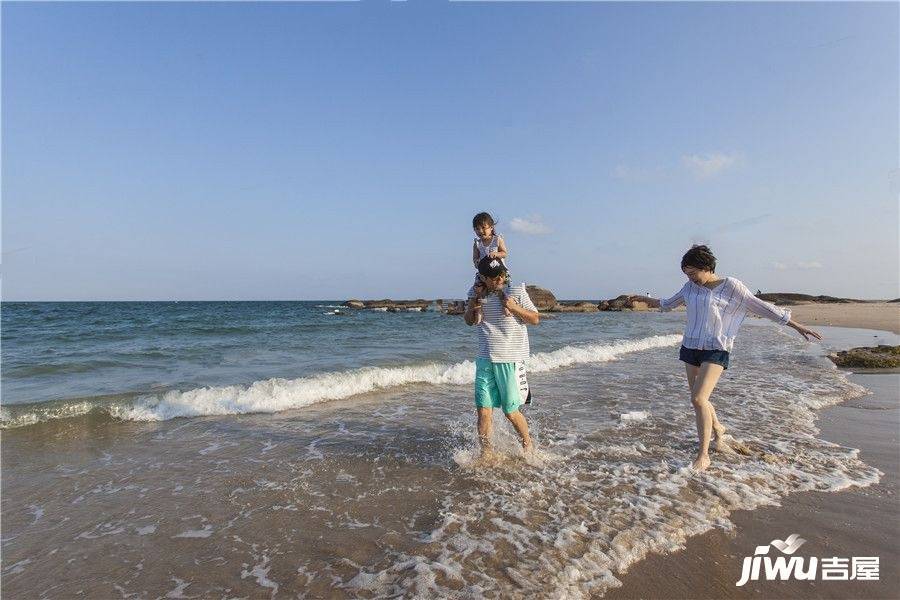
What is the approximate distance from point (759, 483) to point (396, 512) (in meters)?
3.36

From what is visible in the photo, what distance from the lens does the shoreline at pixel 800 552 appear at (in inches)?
109

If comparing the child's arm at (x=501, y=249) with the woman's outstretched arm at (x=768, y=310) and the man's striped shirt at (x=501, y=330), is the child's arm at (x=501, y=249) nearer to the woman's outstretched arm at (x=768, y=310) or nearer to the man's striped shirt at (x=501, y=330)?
the man's striped shirt at (x=501, y=330)

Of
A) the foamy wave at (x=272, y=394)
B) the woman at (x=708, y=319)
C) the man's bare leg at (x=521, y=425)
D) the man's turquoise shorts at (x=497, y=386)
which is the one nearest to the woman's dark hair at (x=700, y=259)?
the woman at (x=708, y=319)

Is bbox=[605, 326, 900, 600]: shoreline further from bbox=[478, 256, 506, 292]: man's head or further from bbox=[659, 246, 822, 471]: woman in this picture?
bbox=[478, 256, 506, 292]: man's head

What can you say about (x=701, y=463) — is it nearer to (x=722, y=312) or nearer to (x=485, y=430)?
(x=722, y=312)

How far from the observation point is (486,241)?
484 centimetres

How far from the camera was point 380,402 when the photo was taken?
27.8 feet

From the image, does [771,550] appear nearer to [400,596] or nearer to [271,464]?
[400,596]

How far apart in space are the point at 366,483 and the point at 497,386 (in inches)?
64.6

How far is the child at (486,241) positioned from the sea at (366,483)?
77.7 inches

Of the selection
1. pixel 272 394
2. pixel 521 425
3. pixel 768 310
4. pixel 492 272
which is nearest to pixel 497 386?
pixel 521 425

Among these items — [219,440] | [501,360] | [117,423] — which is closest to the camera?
[501,360]

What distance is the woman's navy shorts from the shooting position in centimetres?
441

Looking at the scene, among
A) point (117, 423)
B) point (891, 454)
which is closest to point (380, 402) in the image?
point (117, 423)
